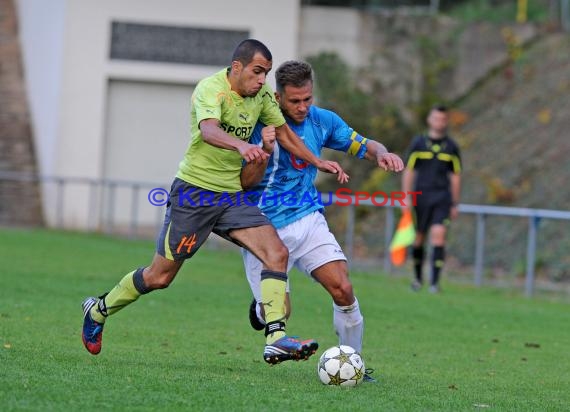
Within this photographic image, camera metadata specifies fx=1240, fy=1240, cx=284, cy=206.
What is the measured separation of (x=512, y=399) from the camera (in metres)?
7.72

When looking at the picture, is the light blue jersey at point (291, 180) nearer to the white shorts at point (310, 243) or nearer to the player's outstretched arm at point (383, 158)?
the white shorts at point (310, 243)

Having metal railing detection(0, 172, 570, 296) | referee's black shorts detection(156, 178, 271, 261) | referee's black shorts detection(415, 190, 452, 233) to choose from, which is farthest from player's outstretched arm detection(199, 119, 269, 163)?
metal railing detection(0, 172, 570, 296)

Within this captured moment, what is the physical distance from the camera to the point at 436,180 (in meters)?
16.2

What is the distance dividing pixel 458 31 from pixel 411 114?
2100 mm

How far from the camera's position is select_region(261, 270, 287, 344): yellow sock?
801 centimetres

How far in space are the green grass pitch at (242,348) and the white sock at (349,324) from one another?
13.1 inches

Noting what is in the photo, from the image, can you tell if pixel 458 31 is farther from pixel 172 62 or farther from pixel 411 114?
pixel 172 62

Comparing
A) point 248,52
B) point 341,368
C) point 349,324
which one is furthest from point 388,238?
point 341,368

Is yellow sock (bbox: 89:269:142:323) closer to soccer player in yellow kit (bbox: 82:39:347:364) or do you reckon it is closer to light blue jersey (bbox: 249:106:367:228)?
soccer player in yellow kit (bbox: 82:39:347:364)

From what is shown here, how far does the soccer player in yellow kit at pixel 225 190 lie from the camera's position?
8078mm

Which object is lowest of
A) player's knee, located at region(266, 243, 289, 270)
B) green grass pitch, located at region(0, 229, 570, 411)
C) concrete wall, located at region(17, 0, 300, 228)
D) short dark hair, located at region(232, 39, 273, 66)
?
green grass pitch, located at region(0, 229, 570, 411)

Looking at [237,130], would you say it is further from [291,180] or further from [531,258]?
[531,258]

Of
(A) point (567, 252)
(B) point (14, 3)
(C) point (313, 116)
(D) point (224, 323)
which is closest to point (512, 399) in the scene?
(C) point (313, 116)

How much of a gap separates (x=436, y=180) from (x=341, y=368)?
342 inches
